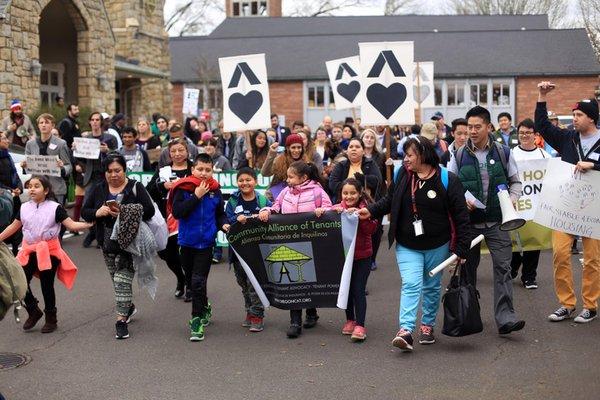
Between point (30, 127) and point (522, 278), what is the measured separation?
9.54 m

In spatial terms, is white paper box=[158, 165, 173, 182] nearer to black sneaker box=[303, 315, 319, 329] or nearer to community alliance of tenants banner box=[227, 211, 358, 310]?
community alliance of tenants banner box=[227, 211, 358, 310]

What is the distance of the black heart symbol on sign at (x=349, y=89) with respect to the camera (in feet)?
55.9

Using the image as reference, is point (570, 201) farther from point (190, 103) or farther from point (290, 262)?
point (190, 103)

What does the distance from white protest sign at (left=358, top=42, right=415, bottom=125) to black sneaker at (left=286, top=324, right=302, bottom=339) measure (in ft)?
12.4

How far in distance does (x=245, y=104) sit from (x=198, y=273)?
4.40 metres

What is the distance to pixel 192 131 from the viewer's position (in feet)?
60.0

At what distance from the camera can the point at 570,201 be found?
24.3ft

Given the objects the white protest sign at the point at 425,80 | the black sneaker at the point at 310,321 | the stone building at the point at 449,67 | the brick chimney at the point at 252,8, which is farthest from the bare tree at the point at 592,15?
the brick chimney at the point at 252,8

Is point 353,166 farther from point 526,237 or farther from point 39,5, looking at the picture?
point 39,5

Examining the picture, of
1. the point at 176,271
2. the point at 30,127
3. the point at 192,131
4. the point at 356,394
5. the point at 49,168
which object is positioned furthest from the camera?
the point at 192,131

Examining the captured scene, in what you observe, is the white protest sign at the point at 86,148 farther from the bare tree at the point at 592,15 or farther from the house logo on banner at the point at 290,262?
the bare tree at the point at 592,15

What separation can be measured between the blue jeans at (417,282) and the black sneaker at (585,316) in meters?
1.47

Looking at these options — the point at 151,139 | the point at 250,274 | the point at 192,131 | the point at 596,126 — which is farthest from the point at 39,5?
the point at 596,126

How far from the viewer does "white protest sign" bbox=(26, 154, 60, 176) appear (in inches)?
470
